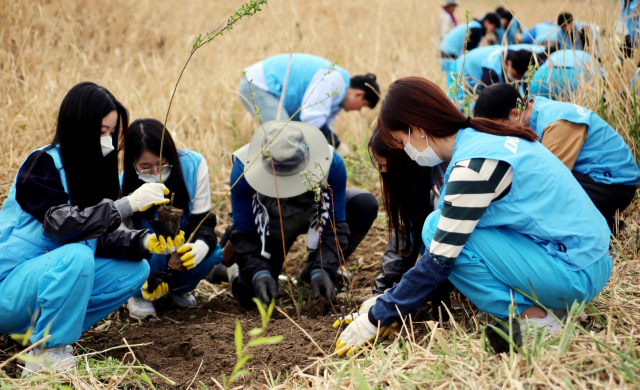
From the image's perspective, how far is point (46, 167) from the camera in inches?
85.7

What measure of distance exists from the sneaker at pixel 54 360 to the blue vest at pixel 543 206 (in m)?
1.64

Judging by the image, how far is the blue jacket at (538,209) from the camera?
1728 millimetres

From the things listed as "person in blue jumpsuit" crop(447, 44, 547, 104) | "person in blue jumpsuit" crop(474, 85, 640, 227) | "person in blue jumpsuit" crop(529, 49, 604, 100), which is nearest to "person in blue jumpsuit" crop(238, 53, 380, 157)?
"person in blue jumpsuit" crop(447, 44, 547, 104)

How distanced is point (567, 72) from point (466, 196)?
2346 mm

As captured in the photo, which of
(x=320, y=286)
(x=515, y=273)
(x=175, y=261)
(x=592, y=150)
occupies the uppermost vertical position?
(x=592, y=150)

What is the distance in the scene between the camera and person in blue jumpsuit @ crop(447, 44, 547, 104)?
12.7 feet

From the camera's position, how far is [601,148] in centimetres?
277

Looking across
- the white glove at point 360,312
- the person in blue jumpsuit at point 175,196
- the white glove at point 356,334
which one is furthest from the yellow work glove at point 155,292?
the white glove at point 356,334

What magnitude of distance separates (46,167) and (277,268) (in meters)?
1.47

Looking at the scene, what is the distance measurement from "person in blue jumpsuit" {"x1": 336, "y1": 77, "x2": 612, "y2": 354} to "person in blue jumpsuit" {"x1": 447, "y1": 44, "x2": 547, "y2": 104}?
1.89m

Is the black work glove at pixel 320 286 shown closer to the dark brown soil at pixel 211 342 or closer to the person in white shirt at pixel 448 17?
the dark brown soil at pixel 211 342

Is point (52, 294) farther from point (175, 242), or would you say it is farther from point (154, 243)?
point (175, 242)

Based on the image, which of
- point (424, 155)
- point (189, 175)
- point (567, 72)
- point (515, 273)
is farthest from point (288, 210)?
point (567, 72)

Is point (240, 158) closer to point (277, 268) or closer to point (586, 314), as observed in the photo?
point (277, 268)
